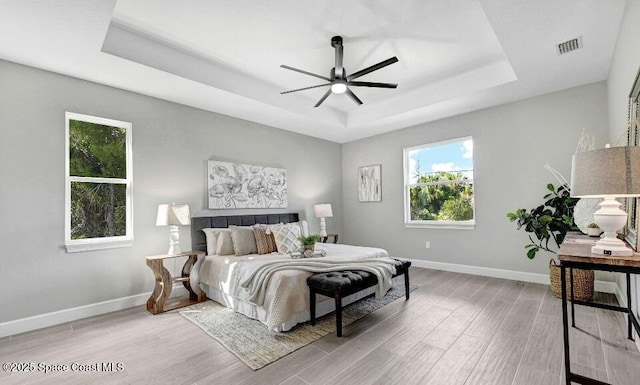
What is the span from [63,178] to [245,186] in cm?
228

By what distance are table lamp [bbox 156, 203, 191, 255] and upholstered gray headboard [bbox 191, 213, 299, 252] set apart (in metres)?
0.39

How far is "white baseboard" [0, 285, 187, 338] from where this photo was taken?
280 centimetres

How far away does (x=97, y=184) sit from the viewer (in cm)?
346

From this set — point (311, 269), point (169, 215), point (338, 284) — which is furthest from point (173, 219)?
point (338, 284)

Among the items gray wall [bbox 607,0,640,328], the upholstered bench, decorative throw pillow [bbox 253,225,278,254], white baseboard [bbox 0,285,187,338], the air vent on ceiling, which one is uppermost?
the air vent on ceiling

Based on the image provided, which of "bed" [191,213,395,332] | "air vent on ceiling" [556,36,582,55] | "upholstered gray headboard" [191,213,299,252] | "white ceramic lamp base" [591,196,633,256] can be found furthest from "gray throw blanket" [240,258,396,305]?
"air vent on ceiling" [556,36,582,55]

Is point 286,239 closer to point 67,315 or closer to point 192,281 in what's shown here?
point 192,281

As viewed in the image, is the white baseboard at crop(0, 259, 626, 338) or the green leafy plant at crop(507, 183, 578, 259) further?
the green leafy plant at crop(507, 183, 578, 259)

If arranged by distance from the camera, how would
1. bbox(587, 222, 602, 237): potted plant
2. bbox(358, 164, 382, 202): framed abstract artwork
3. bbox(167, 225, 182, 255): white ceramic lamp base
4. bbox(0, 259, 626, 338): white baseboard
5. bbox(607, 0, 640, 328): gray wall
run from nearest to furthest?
bbox(607, 0, 640, 328): gray wall → bbox(587, 222, 602, 237): potted plant → bbox(0, 259, 626, 338): white baseboard → bbox(167, 225, 182, 255): white ceramic lamp base → bbox(358, 164, 382, 202): framed abstract artwork

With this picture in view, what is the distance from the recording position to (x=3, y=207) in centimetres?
281

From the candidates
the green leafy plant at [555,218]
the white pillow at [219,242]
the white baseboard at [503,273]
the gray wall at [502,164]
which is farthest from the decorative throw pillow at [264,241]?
the green leafy plant at [555,218]

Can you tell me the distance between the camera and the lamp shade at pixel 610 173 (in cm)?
150

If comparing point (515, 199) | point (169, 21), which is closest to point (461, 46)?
point (515, 199)

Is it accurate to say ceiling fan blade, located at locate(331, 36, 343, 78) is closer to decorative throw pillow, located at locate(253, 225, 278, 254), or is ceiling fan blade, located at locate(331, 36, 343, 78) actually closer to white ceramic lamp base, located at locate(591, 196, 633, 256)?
decorative throw pillow, located at locate(253, 225, 278, 254)
